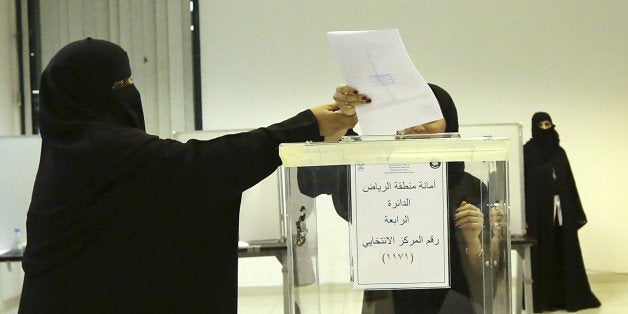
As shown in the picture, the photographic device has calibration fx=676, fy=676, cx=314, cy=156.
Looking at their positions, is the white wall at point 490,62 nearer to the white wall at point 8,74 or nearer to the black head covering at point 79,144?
the white wall at point 8,74

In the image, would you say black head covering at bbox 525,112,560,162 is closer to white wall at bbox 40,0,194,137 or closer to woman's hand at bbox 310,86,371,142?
white wall at bbox 40,0,194,137

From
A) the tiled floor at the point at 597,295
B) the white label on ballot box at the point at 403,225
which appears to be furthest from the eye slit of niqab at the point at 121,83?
the tiled floor at the point at 597,295

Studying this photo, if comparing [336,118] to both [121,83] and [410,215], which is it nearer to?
[410,215]

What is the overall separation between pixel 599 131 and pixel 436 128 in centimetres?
416

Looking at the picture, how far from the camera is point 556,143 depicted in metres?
4.67

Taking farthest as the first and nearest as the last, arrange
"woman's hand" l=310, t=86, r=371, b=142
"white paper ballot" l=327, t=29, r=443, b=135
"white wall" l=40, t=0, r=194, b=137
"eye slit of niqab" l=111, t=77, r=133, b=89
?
1. "white wall" l=40, t=0, r=194, b=137
2. "eye slit of niqab" l=111, t=77, r=133, b=89
3. "woman's hand" l=310, t=86, r=371, b=142
4. "white paper ballot" l=327, t=29, r=443, b=135

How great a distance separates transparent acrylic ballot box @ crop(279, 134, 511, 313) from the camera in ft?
2.89

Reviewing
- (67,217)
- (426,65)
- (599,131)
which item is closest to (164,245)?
(67,217)

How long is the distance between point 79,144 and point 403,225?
68cm

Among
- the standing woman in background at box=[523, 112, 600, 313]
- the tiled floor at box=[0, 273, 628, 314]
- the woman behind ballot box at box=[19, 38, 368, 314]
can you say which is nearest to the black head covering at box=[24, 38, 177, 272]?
the woman behind ballot box at box=[19, 38, 368, 314]

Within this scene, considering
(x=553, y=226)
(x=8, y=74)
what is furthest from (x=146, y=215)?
(x=8, y=74)

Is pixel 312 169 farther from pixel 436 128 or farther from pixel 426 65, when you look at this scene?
pixel 426 65

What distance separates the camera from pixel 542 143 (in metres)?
4.68

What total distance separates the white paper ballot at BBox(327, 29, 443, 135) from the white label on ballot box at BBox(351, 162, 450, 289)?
150 mm
